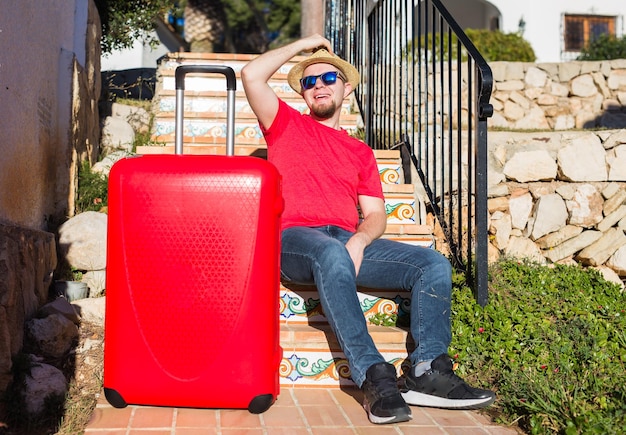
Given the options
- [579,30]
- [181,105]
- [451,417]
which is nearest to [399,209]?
[451,417]

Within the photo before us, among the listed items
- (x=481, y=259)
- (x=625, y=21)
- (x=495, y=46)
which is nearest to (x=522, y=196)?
(x=481, y=259)

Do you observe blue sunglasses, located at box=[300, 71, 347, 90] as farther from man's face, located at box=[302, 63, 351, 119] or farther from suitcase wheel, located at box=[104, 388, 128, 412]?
suitcase wheel, located at box=[104, 388, 128, 412]

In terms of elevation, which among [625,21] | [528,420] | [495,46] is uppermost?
[625,21]

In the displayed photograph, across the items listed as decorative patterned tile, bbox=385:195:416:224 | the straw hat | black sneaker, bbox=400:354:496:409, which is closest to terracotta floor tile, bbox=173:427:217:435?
black sneaker, bbox=400:354:496:409

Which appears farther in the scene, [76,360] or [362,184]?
[362,184]

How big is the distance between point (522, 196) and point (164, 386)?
11.5ft

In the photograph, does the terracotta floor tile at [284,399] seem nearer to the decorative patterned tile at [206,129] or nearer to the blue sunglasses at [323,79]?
the blue sunglasses at [323,79]

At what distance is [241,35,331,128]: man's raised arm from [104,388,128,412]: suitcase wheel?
1.24 meters

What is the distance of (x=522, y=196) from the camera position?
494 centimetres

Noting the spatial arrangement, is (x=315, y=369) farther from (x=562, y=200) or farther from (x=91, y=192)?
(x=562, y=200)

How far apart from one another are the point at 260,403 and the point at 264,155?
1.99 meters

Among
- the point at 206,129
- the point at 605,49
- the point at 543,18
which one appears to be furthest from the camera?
the point at 543,18

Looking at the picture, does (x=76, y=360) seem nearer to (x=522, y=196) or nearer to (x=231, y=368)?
(x=231, y=368)

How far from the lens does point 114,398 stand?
217 centimetres
